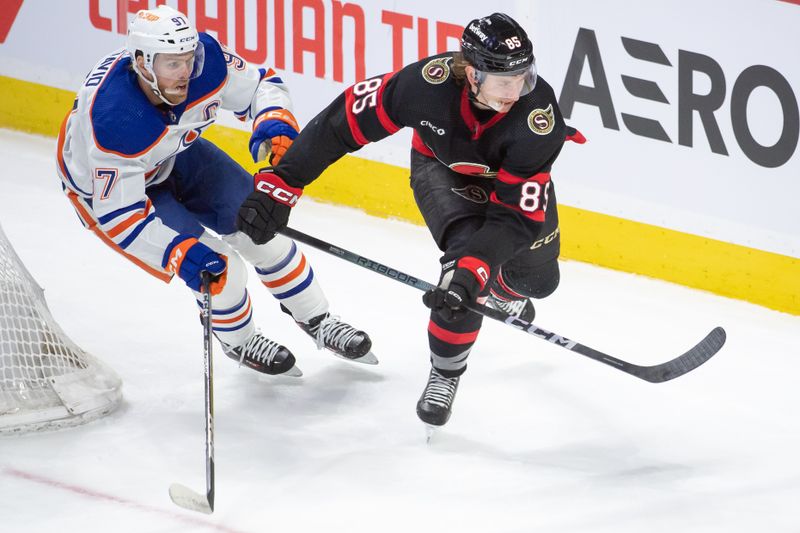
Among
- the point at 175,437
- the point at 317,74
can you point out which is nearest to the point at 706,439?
the point at 175,437

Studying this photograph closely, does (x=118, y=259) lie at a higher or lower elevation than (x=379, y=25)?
lower

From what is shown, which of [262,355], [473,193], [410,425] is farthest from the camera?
[262,355]

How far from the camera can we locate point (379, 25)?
16.0 feet

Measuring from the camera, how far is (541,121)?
3.10m

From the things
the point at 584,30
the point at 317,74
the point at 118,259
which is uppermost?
the point at 584,30

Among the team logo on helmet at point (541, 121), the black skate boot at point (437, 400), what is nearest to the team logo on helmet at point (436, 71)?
the team logo on helmet at point (541, 121)

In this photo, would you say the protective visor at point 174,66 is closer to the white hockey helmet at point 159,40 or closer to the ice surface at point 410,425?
the white hockey helmet at point 159,40

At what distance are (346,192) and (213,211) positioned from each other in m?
1.71

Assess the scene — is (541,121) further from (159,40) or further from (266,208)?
(159,40)

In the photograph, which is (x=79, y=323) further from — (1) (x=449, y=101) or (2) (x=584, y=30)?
(2) (x=584, y=30)

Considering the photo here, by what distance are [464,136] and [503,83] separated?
26 centimetres

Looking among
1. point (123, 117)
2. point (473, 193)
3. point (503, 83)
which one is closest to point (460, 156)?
point (473, 193)

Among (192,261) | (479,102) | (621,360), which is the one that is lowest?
(621,360)

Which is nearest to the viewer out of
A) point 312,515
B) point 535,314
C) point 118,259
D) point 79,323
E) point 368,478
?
point 312,515
